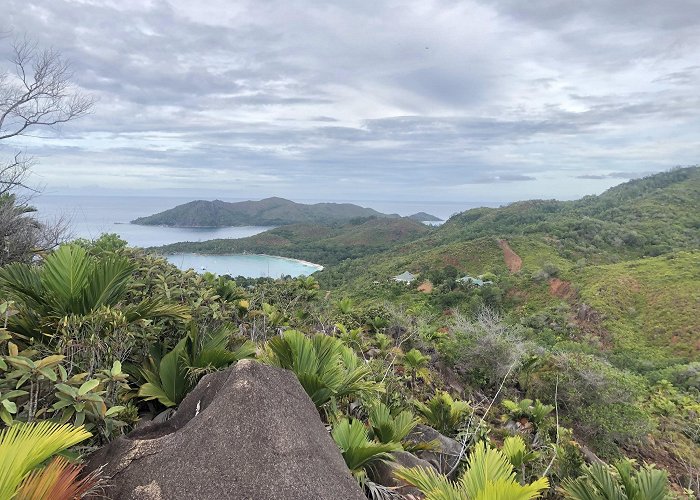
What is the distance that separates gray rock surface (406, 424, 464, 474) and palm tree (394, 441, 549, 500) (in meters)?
1.81

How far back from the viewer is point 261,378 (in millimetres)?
2961

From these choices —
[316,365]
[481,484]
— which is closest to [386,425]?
[316,365]

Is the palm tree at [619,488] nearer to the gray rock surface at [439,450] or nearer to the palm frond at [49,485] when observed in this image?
the gray rock surface at [439,450]

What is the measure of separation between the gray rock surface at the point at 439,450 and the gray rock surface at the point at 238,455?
Answer: 7.45ft

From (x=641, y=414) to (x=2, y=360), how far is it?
11.1 m

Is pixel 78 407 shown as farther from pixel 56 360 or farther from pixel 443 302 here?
pixel 443 302

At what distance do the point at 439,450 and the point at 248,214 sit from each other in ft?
461

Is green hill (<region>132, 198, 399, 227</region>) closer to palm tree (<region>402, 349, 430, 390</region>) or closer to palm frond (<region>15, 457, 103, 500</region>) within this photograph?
palm tree (<region>402, 349, 430, 390</region>)

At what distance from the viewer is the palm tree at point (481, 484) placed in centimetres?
243

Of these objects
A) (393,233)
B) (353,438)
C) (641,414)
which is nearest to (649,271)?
(641,414)

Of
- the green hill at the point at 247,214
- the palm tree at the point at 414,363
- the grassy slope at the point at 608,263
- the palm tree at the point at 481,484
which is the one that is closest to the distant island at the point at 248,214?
the green hill at the point at 247,214

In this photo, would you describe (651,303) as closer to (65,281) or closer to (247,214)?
(65,281)

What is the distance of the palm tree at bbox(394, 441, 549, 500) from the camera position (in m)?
2.43

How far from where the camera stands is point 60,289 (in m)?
3.42
